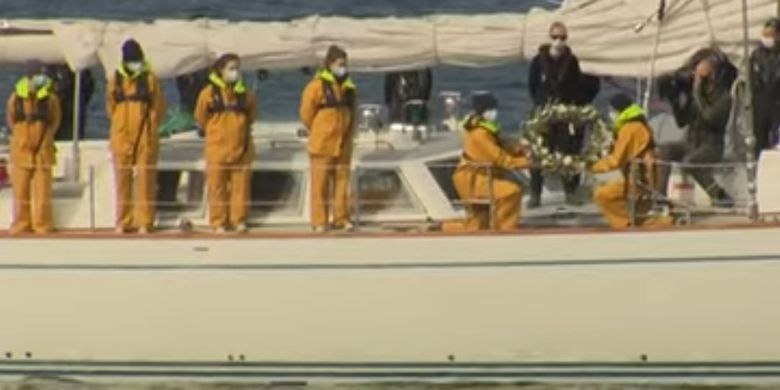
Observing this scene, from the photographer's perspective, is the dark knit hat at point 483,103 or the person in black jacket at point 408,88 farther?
the person in black jacket at point 408,88

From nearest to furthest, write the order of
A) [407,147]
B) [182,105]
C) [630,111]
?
[630,111]
[407,147]
[182,105]

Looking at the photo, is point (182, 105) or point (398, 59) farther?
point (182, 105)

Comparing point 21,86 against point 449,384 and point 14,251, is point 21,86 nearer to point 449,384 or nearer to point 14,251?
point 14,251

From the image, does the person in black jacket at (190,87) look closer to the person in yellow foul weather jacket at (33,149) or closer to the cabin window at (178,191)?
the cabin window at (178,191)

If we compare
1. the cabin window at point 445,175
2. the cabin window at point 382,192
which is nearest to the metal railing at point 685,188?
the cabin window at point 445,175

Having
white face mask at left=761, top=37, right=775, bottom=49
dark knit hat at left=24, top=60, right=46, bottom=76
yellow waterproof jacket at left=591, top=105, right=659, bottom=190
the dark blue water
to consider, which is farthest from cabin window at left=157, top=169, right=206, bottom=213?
the dark blue water

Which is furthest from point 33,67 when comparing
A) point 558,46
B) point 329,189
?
point 558,46

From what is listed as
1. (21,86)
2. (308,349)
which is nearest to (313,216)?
(308,349)

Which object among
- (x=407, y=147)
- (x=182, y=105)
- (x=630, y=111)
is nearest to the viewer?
(x=630, y=111)

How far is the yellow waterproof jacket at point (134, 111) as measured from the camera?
23641 millimetres

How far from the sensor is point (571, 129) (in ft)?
78.8

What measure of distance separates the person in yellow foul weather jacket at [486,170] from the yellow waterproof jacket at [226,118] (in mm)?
1816

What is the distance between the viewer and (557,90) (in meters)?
24.4

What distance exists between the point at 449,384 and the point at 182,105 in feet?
14.2
